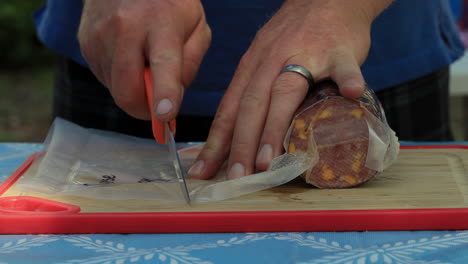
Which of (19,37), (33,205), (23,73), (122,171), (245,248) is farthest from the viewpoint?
(23,73)

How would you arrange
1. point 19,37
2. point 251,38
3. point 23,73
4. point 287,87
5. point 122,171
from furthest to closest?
point 23,73
point 19,37
point 251,38
point 122,171
point 287,87

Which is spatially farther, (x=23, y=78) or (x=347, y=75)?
(x=23, y=78)

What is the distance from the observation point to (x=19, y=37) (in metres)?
5.90

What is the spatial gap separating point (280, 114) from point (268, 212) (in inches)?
8.3

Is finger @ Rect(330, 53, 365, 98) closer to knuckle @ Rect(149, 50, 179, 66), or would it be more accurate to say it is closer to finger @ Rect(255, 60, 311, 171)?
finger @ Rect(255, 60, 311, 171)

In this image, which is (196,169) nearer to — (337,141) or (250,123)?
(250,123)

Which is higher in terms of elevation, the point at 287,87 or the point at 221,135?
the point at 287,87

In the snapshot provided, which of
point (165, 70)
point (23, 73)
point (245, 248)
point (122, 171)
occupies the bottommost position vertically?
point (23, 73)

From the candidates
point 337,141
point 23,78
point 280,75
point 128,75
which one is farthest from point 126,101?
point 23,78

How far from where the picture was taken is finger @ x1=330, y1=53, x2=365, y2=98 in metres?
1.05

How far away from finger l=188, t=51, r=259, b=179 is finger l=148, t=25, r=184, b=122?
95 mm

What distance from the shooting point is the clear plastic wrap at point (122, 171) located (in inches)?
41.3

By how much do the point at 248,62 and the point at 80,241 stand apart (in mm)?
465

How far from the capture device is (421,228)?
93 cm
